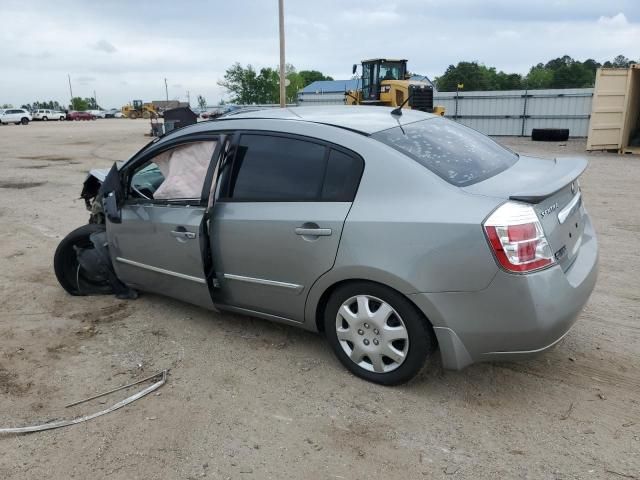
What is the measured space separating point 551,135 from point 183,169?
68.5ft

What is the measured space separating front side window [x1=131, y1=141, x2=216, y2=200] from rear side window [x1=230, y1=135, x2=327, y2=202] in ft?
1.03

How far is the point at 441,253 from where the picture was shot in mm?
2662

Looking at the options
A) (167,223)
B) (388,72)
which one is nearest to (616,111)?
(388,72)

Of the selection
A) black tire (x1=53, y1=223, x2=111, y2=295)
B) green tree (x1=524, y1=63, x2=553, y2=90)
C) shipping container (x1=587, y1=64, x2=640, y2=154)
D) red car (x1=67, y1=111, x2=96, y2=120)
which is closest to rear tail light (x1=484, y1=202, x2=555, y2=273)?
black tire (x1=53, y1=223, x2=111, y2=295)

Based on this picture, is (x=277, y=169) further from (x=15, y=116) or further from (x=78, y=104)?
(x=78, y=104)

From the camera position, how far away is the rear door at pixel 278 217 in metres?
3.04

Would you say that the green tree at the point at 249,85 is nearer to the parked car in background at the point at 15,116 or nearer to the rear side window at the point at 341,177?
the parked car in background at the point at 15,116

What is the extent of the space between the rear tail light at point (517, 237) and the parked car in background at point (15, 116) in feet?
174

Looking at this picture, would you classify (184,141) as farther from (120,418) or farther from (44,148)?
(44,148)

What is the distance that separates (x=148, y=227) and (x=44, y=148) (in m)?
19.4

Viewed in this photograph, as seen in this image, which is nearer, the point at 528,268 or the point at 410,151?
the point at 528,268

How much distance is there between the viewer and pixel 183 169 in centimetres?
380

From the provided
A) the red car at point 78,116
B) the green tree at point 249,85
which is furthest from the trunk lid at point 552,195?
the red car at point 78,116

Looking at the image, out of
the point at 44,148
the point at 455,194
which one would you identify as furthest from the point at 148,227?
the point at 44,148
